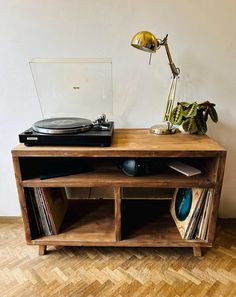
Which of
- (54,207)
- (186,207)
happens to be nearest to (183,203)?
(186,207)

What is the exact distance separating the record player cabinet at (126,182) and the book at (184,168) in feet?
0.11

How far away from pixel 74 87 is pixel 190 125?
646 mm

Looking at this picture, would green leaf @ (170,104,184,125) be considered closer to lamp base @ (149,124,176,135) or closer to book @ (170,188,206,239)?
lamp base @ (149,124,176,135)

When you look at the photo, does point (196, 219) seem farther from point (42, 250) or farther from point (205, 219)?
point (42, 250)

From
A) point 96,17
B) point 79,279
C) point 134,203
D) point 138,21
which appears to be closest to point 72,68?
point 96,17

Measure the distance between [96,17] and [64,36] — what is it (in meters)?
0.19

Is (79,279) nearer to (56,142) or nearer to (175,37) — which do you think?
(56,142)

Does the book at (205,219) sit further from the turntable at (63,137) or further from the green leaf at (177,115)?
the turntable at (63,137)

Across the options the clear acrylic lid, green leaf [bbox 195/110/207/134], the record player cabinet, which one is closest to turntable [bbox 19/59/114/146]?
the clear acrylic lid

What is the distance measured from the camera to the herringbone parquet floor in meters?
1.00

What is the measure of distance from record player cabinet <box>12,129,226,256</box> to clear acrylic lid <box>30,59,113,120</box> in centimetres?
21

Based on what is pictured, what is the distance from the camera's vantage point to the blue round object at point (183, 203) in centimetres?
115

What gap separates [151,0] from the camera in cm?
110

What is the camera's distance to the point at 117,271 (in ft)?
3.60
